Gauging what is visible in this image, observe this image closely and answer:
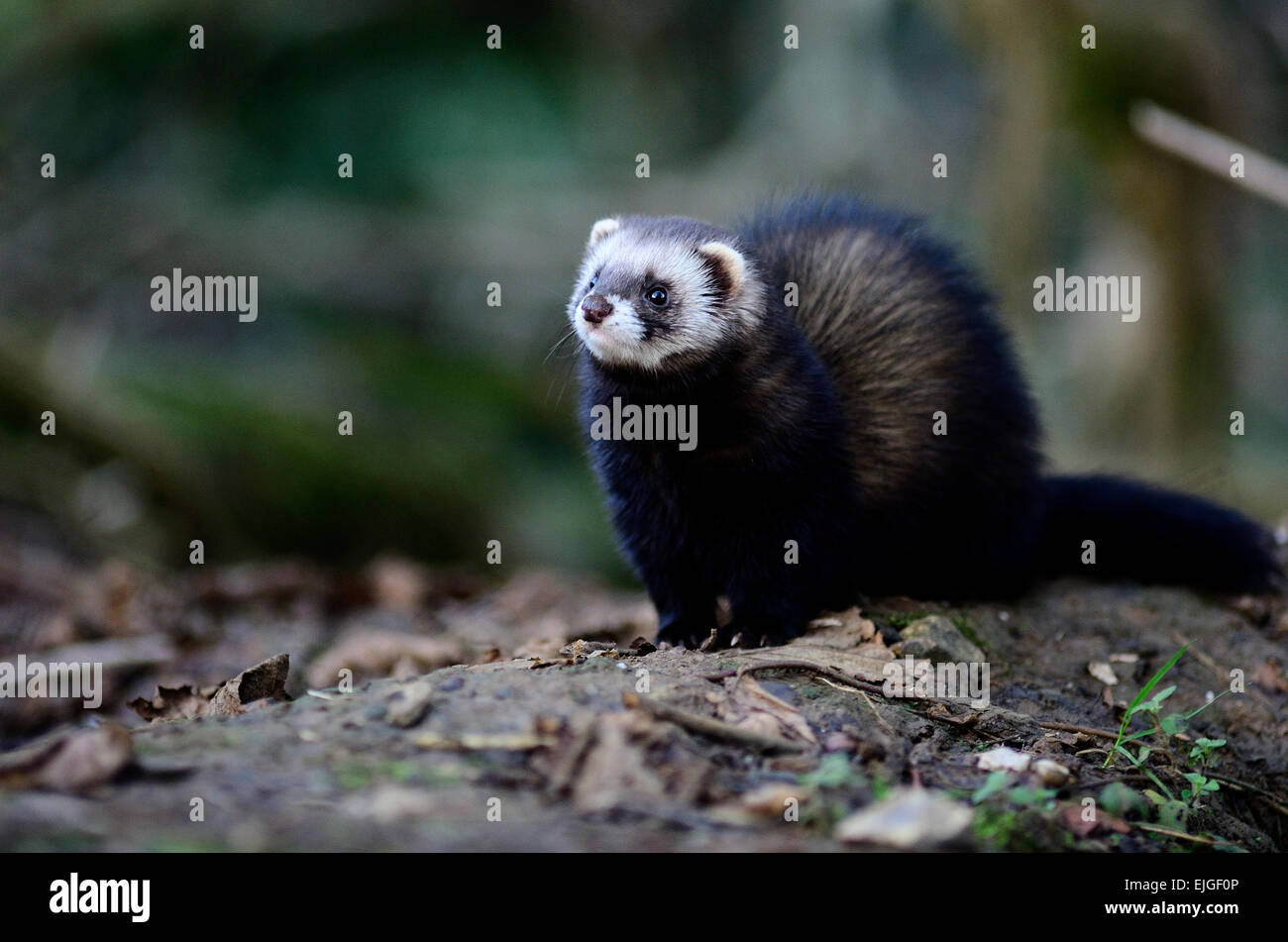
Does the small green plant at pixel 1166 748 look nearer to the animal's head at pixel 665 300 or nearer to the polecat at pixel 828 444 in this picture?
the polecat at pixel 828 444

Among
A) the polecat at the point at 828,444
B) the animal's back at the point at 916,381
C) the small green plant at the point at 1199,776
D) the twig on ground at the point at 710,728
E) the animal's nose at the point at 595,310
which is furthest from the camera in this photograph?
the animal's back at the point at 916,381

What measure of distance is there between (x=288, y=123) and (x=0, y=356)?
319 inches

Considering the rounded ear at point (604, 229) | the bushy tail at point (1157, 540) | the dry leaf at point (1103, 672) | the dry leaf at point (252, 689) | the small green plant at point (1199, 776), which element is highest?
the rounded ear at point (604, 229)

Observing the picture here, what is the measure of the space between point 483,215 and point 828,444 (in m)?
11.5

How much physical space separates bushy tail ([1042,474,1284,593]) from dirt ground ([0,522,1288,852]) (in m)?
0.16

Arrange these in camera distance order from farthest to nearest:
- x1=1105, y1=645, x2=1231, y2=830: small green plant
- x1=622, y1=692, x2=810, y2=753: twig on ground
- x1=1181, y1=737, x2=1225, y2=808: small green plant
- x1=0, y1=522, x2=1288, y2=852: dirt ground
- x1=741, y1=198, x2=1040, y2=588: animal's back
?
x1=741, y1=198, x2=1040, y2=588: animal's back < x1=1181, y1=737, x2=1225, y2=808: small green plant < x1=1105, y1=645, x2=1231, y2=830: small green plant < x1=622, y1=692, x2=810, y2=753: twig on ground < x1=0, y1=522, x2=1288, y2=852: dirt ground

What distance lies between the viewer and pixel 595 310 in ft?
17.8

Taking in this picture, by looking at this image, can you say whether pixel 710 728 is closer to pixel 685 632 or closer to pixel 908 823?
pixel 908 823

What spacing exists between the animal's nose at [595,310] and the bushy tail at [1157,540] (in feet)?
10.4

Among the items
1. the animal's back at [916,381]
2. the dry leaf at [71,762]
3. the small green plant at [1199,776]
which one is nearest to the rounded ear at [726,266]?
the animal's back at [916,381]

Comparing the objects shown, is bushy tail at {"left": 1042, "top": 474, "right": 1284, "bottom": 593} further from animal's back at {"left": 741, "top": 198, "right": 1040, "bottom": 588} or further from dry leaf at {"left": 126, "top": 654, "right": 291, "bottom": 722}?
dry leaf at {"left": 126, "top": 654, "right": 291, "bottom": 722}

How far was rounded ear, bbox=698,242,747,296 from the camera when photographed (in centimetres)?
579

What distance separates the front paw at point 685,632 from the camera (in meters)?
5.86

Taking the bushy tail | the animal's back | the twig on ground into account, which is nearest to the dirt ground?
the twig on ground
